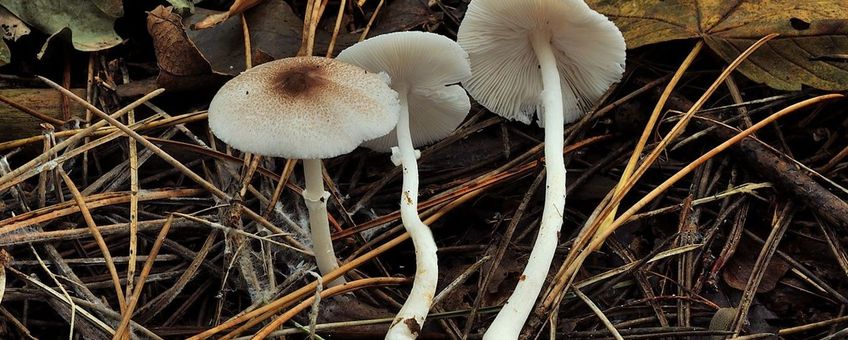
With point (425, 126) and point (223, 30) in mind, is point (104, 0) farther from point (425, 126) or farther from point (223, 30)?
point (425, 126)

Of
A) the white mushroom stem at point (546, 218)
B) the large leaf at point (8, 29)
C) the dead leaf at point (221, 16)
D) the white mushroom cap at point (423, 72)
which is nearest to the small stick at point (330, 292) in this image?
the white mushroom stem at point (546, 218)

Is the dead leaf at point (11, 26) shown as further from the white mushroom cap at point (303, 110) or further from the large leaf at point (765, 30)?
the large leaf at point (765, 30)

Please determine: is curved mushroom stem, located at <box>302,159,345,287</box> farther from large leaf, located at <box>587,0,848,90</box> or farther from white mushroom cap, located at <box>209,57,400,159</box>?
large leaf, located at <box>587,0,848,90</box>

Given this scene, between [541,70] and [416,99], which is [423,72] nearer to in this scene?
[416,99]

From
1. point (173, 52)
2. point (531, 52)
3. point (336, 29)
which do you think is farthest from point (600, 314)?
point (173, 52)

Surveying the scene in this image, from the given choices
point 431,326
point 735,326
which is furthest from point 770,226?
point 431,326
